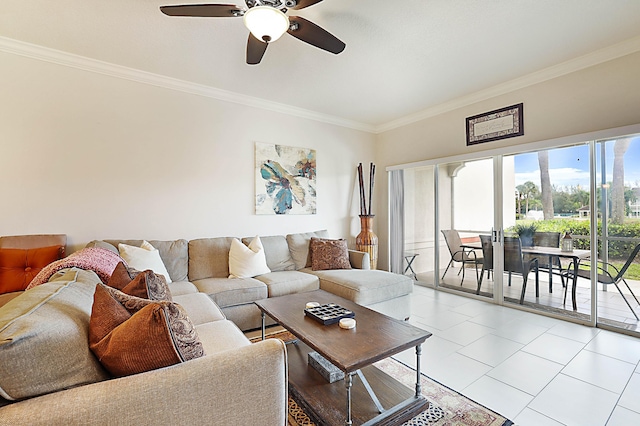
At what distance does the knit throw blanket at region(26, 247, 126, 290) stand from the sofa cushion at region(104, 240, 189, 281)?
91 cm

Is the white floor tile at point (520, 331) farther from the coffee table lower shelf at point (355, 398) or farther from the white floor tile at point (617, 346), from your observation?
the coffee table lower shelf at point (355, 398)

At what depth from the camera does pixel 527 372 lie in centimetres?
219

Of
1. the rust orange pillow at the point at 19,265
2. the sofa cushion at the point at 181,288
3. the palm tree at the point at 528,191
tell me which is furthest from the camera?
the palm tree at the point at 528,191

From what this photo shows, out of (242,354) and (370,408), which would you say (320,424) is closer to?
(370,408)

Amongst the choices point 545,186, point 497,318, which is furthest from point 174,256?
point 545,186

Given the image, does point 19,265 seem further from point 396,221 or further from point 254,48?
point 396,221

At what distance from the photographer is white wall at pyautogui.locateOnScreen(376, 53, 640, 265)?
2.83 meters

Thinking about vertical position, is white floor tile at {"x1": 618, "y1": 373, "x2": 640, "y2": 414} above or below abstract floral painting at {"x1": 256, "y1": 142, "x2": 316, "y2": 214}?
below

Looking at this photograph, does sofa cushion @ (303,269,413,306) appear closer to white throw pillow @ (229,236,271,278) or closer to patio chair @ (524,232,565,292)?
white throw pillow @ (229,236,271,278)

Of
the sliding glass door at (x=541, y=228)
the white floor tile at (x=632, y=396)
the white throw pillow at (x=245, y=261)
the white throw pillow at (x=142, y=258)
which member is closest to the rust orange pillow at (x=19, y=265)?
the white throw pillow at (x=142, y=258)

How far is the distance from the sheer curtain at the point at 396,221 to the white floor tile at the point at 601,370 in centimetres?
282

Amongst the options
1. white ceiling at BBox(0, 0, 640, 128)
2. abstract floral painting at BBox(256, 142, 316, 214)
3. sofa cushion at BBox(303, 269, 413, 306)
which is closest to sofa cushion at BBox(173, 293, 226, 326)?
sofa cushion at BBox(303, 269, 413, 306)

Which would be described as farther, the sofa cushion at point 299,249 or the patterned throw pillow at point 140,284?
the sofa cushion at point 299,249

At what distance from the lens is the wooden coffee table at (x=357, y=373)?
157 centimetres
